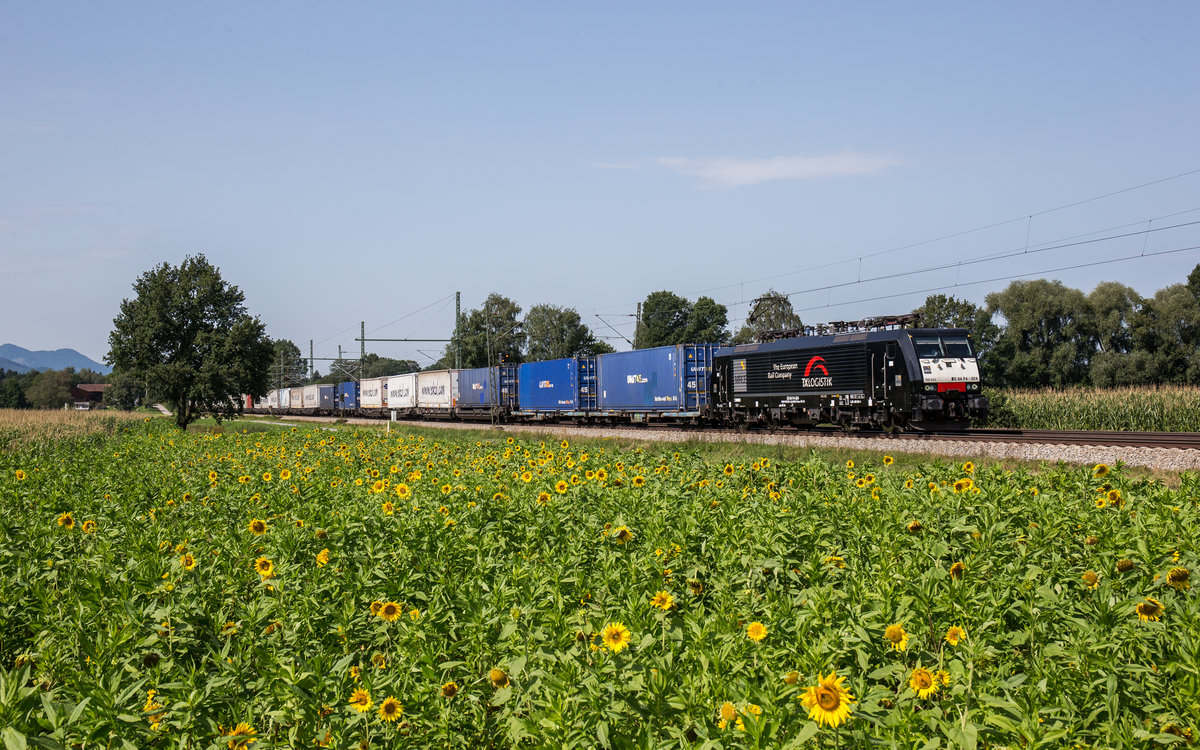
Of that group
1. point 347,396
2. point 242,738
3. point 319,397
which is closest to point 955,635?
point 242,738

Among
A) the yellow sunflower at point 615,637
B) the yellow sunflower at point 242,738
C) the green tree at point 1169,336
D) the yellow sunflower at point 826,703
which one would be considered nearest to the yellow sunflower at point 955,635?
the yellow sunflower at point 826,703

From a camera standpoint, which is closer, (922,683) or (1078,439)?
(922,683)

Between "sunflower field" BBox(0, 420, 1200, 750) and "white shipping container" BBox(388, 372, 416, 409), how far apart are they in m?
54.8

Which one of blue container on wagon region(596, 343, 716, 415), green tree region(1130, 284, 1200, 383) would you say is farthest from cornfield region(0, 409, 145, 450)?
green tree region(1130, 284, 1200, 383)

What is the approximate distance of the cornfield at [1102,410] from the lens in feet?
93.2

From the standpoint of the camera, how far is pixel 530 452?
1318 cm

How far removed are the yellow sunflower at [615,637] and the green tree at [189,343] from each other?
48.0m

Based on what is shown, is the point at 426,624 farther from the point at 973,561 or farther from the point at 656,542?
the point at 973,561

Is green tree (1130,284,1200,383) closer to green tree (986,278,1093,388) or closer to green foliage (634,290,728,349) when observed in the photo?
green tree (986,278,1093,388)

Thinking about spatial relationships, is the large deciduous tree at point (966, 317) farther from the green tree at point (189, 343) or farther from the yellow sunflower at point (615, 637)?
the yellow sunflower at point (615, 637)

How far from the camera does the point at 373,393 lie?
70.1 metres

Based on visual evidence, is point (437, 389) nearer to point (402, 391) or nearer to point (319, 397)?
point (402, 391)

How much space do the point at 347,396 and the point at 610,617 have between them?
74172 mm

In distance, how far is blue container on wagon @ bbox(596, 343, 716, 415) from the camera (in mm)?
36156
